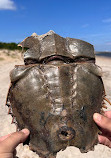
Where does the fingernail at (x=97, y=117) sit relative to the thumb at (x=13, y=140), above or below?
above

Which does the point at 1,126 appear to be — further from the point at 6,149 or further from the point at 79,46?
the point at 79,46

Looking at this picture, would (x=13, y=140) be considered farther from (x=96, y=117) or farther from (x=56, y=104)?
(x=96, y=117)

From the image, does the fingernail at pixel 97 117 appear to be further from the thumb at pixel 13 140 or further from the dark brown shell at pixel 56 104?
the thumb at pixel 13 140

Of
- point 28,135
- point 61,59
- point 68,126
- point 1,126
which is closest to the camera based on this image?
point 68,126

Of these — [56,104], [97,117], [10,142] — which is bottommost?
[10,142]

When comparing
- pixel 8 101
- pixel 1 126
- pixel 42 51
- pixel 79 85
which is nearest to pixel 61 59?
pixel 42 51

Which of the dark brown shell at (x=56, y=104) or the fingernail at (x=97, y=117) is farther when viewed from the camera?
the fingernail at (x=97, y=117)

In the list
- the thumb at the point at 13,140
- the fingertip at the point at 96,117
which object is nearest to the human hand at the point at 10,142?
the thumb at the point at 13,140

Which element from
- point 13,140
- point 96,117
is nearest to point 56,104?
point 96,117

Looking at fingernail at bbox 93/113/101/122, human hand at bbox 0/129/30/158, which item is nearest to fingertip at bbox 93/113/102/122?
fingernail at bbox 93/113/101/122
